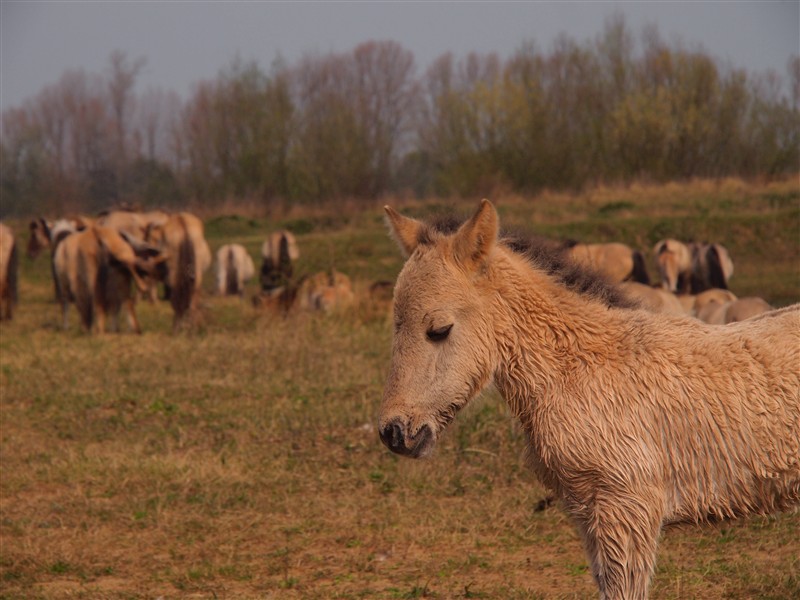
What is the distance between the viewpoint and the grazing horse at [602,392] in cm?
351

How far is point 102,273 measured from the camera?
15.9 metres

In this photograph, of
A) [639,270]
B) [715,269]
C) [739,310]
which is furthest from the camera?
[715,269]

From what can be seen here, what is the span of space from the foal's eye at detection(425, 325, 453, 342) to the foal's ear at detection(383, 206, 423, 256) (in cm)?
41

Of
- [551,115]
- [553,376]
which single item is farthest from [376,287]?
[551,115]

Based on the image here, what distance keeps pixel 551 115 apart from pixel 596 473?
132 ft

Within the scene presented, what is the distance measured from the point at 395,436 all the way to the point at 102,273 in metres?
13.3

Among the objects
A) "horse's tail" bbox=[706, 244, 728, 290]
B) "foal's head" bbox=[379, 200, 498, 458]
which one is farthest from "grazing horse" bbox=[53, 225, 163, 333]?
"foal's head" bbox=[379, 200, 498, 458]

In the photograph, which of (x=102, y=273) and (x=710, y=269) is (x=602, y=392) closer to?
(x=102, y=273)

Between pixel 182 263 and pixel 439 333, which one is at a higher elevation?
pixel 439 333

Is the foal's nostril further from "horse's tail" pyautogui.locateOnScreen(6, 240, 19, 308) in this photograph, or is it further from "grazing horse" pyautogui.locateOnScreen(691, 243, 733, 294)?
"grazing horse" pyautogui.locateOnScreen(691, 243, 733, 294)

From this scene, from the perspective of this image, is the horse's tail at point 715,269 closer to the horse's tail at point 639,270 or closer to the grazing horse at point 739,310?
the horse's tail at point 639,270

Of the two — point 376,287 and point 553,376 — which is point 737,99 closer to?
point 376,287

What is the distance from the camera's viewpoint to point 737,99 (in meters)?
41.6

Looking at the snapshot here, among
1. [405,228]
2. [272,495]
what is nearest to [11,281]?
[272,495]
